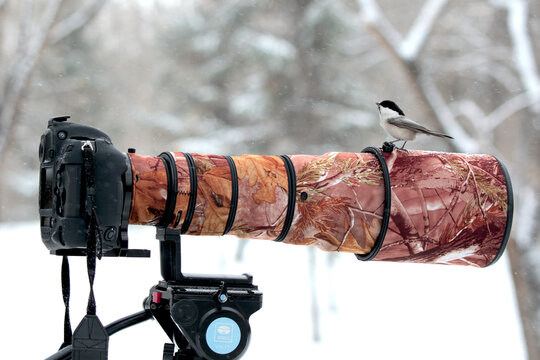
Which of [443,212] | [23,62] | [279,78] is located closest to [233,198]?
[443,212]

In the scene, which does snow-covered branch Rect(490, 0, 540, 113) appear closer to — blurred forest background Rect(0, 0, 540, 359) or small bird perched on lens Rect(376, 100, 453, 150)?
blurred forest background Rect(0, 0, 540, 359)

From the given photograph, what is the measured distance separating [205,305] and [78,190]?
26cm

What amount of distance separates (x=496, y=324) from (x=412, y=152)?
270cm

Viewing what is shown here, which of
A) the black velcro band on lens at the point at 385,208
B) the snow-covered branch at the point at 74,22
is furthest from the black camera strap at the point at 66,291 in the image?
the snow-covered branch at the point at 74,22

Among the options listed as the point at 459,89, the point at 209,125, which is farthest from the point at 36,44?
the point at 459,89

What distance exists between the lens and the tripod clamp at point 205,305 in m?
0.93

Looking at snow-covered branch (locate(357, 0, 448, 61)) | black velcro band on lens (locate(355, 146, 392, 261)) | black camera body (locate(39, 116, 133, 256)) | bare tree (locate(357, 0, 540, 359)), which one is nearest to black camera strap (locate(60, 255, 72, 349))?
black camera body (locate(39, 116, 133, 256))

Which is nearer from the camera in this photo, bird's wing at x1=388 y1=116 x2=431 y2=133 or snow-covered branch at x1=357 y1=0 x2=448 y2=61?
bird's wing at x1=388 y1=116 x2=431 y2=133

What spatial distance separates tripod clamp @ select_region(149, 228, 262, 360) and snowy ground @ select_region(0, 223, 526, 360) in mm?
1381

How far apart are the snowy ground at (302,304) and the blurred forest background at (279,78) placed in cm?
80

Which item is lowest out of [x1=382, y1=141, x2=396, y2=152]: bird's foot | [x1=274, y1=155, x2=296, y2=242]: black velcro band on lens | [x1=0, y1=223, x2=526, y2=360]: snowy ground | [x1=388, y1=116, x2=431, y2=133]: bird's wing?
[x1=0, y1=223, x2=526, y2=360]: snowy ground

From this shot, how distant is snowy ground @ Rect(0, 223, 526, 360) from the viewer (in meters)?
2.96

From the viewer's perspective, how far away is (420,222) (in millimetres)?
1081

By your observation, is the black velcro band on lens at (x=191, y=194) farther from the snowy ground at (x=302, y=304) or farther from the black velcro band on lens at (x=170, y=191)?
the snowy ground at (x=302, y=304)
